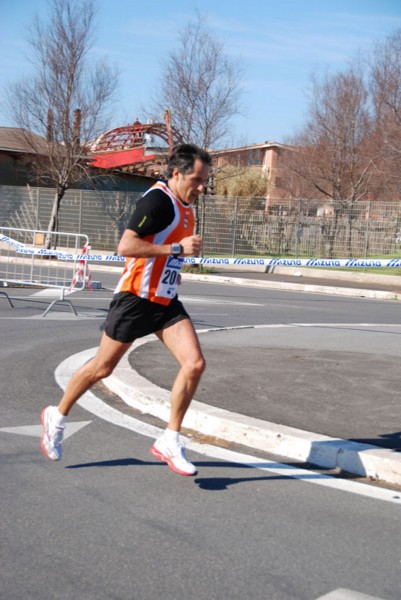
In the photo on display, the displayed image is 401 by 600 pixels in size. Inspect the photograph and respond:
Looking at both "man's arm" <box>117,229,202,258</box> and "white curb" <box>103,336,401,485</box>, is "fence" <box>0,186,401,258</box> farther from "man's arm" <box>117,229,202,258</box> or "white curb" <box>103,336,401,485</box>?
"man's arm" <box>117,229,202,258</box>

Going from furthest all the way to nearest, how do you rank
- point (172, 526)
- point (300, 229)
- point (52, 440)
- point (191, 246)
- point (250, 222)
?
point (250, 222) → point (300, 229) → point (52, 440) → point (191, 246) → point (172, 526)

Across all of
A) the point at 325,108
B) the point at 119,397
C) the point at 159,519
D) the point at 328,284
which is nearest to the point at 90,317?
the point at 119,397

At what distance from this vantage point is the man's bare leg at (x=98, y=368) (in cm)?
495

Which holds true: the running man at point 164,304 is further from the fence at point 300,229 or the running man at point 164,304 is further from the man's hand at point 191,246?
the fence at point 300,229

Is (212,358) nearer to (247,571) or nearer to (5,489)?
(5,489)

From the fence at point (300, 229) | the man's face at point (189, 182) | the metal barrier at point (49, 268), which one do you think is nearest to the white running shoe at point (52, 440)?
the man's face at point (189, 182)

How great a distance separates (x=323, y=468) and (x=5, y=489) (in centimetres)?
203

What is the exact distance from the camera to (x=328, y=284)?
2348 centimetres

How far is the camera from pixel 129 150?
3359 centimetres

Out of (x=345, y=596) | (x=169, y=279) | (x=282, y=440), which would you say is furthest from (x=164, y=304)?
(x=345, y=596)

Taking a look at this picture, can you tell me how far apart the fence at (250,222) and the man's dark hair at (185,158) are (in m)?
20.9

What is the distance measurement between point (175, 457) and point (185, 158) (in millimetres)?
1819

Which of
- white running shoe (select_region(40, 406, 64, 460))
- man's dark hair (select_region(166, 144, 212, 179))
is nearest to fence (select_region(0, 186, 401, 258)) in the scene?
man's dark hair (select_region(166, 144, 212, 179))

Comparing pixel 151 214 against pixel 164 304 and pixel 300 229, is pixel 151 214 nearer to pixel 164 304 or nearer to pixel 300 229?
pixel 164 304
